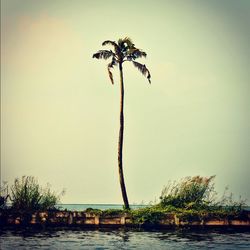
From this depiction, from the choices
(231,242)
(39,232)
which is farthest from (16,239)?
(231,242)

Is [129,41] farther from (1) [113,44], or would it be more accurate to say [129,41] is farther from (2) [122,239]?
(2) [122,239]

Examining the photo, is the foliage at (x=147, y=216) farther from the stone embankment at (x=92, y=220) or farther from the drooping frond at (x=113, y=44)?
the drooping frond at (x=113, y=44)

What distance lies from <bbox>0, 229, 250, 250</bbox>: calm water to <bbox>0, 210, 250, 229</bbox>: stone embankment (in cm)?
171

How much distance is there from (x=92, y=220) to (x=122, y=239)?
249 inches

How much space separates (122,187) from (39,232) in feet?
28.2

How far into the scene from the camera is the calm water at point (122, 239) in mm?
18891

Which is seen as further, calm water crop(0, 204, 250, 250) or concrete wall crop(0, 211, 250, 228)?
concrete wall crop(0, 211, 250, 228)

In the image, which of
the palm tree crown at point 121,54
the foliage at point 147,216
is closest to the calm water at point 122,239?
the foliage at point 147,216

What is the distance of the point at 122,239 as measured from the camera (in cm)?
2127

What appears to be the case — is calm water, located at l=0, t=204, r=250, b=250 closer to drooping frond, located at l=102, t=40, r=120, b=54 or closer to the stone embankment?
the stone embankment

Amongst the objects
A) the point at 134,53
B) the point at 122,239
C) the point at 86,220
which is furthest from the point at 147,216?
the point at 134,53

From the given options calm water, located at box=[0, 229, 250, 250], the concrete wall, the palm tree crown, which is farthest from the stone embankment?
the palm tree crown

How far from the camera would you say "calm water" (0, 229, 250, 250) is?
18.9 meters

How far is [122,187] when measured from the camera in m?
30.9
